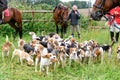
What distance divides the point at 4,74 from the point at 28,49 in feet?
7.09

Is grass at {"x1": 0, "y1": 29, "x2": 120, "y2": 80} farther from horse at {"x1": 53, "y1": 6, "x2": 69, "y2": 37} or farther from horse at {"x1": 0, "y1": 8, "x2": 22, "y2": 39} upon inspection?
horse at {"x1": 53, "y1": 6, "x2": 69, "y2": 37}

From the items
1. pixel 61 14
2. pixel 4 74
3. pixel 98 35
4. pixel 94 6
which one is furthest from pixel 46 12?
pixel 4 74

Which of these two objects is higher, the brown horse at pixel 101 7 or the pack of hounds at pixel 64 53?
the brown horse at pixel 101 7

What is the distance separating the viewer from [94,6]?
25.0 ft

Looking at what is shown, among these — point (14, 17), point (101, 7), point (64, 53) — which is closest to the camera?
point (101, 7)

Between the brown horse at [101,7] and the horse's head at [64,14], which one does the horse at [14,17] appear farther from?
the brown horse at [101,7]

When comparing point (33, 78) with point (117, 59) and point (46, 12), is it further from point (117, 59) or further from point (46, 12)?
point (46, 12)

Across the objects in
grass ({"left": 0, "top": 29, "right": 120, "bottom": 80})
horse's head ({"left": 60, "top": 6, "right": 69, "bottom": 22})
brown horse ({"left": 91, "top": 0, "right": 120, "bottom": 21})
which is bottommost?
grass ({"left": 0, "top": 29, "right": 120, "bottom": 80})

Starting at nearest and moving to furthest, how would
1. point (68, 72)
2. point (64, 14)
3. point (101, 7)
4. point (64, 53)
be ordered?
point (68, 72) → point (101, 7) → point (64, 53) → point (64, 14)

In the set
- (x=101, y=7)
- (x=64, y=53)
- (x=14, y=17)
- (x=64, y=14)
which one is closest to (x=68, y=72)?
(x=64, y=53)

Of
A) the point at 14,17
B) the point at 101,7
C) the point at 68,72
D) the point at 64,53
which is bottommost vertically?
the point at 68,72

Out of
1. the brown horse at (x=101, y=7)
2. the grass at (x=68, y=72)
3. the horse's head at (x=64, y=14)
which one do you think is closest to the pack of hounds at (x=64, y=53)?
the grass at (x=68, y=72)

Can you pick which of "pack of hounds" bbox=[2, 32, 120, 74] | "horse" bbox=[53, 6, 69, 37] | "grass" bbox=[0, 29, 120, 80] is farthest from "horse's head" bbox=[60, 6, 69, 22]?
"grass" bbox=[0, 29, 120, 80]

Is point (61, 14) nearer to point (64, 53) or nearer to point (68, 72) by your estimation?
point (64, 53)
